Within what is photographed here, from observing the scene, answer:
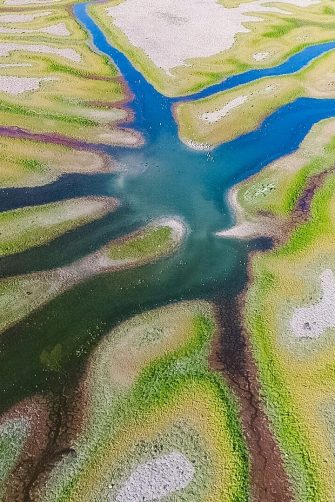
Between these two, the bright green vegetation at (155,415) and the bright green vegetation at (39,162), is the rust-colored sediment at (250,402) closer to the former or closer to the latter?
the bright green vegetation at (155,415)

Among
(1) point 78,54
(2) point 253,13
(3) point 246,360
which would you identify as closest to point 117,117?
(1) point 78,54

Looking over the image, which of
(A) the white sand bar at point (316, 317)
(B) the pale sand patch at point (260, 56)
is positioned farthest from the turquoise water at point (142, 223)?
(B) the pale sand patch at point (260, 56)

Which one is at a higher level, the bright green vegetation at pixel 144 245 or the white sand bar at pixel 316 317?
the bright green vegetation at pixel 144 245

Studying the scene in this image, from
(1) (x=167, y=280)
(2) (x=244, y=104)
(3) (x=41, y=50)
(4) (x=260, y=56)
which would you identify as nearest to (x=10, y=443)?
(1) (x=167, y=280)

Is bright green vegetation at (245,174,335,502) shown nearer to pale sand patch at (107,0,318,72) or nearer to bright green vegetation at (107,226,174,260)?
bright green vegetation at (107,226,174,260)

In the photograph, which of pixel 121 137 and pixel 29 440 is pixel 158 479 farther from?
pixel 121 137

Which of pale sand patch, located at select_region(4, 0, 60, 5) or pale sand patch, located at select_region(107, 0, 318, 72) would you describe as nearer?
pale sand patch, located at select_region(107, 0, 318, 72)

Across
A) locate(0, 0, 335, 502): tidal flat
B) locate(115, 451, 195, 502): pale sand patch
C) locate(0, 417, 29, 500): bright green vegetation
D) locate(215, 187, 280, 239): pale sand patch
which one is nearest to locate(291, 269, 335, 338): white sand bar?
locate(0, 0, 335, 502): tidal flat
